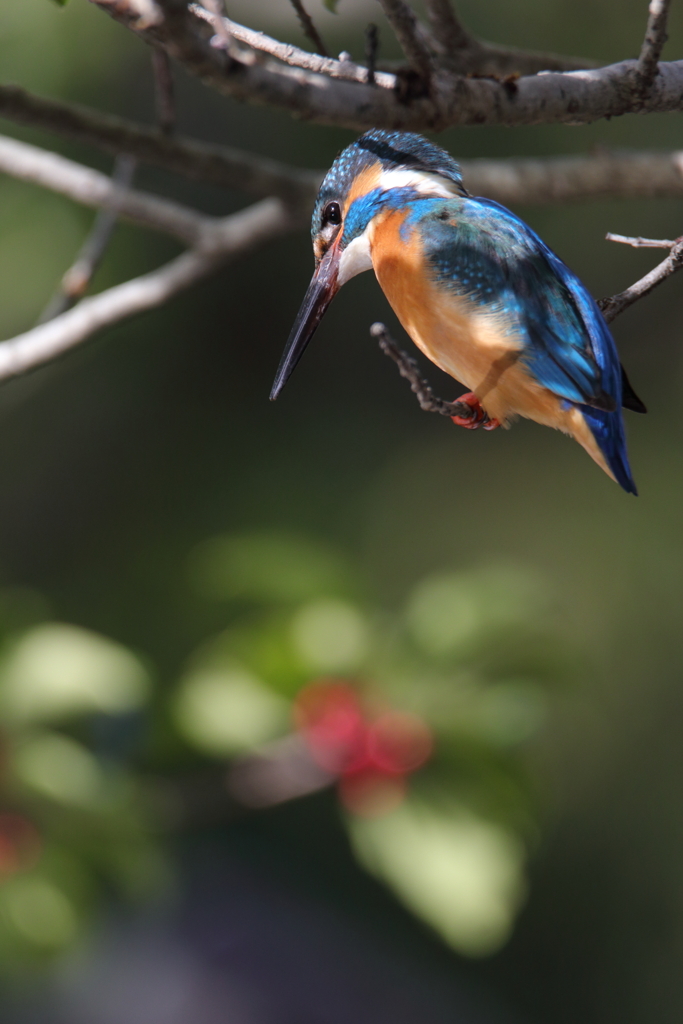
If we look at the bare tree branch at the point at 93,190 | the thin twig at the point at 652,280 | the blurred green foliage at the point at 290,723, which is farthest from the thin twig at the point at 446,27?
the blurred green foliage at the point at 290,723

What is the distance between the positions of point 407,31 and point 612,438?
0.31 meters

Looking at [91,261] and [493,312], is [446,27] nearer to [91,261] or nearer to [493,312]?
[493,312]

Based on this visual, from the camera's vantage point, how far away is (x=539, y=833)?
4.02 ft

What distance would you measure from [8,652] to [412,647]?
19.9 inches

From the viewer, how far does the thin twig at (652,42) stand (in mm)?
657

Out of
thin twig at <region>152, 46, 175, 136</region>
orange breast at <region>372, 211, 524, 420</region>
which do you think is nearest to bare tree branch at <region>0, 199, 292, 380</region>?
thin twig at <region>152, 46, 175, 136</region>

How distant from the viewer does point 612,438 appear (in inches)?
26.6

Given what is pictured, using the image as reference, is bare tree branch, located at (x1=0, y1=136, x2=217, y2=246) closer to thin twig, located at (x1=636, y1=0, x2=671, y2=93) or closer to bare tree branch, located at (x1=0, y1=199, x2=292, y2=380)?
bare tree branch, located at (x1=0, y1=199, x2=292, y2=380)

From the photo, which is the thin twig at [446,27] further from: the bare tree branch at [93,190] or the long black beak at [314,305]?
the bare tree branch at [93,190]

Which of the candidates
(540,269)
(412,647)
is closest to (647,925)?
(412,647)

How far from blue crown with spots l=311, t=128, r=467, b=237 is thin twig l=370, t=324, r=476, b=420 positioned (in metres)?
0.22

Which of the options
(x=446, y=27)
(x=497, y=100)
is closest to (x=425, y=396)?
(x=497, y=100)

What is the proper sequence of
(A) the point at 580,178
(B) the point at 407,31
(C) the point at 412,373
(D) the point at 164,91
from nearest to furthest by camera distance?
(C) the point at 412,373
(B) the point at 407,31
(D) the point at 164,91
(A) the point at 580,178

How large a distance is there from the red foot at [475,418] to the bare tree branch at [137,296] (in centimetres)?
50
